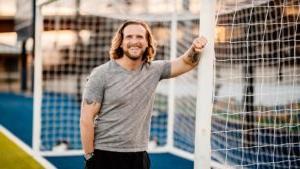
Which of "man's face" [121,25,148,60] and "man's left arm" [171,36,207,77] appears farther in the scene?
"man's left arm" [171,36,207,77]

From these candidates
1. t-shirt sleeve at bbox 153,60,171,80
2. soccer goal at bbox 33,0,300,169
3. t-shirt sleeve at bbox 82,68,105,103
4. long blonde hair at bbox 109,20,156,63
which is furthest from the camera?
soccer goal at bbox 33,0,300,169

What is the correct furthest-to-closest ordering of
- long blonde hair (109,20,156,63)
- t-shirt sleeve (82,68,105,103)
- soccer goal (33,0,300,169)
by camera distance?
soccer goal (33,0,300,169), long blonde hair (109,20,156,63), t-shirt sleeve (82,68,105,103)

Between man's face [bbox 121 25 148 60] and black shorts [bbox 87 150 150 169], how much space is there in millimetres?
599

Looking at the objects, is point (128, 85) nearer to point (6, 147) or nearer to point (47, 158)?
point (47, 158)

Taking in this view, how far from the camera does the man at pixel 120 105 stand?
11.0 ft

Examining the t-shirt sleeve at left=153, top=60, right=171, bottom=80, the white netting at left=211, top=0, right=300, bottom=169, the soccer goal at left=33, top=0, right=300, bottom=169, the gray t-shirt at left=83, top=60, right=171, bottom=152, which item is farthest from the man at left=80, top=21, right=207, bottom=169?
the white netting at left=211, top=0, right=300, bottom=169

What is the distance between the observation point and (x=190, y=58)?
11.7 ft

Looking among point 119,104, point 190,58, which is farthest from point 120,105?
point 190,58

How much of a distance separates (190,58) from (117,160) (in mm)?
800

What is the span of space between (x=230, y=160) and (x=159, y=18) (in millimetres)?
2863

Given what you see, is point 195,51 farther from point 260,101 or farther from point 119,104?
point 260,101

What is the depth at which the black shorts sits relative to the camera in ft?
11.1

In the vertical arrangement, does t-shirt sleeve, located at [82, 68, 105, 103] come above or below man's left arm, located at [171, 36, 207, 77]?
below

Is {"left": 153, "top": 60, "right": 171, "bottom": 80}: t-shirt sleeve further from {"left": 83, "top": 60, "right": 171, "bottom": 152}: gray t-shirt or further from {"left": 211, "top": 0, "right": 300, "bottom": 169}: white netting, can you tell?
{"left": 211, "top": 0, "right": 300, "bottom": 169}: white netting
